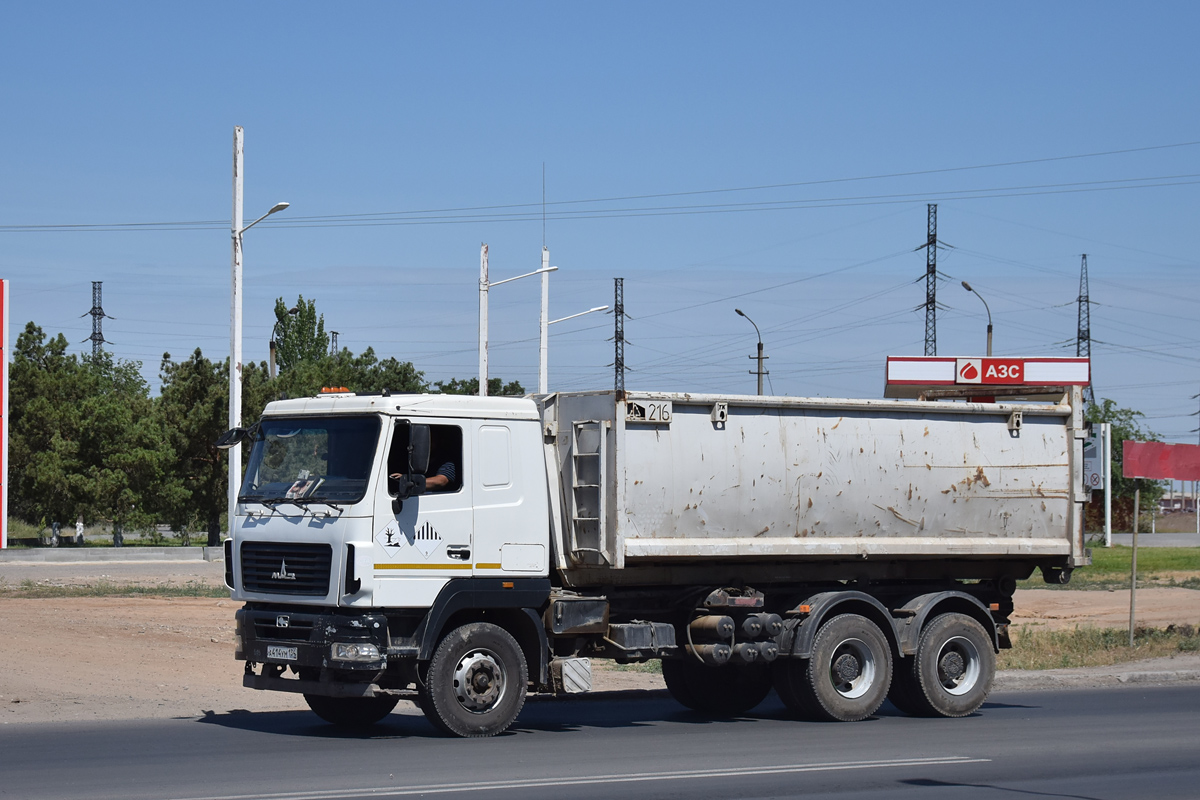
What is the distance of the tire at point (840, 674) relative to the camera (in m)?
14.0

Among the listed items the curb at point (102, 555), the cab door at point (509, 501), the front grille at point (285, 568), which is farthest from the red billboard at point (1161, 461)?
the curb at point (102, 555)

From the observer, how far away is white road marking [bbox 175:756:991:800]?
9297 mm

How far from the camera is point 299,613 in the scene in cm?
1222

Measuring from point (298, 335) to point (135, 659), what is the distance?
61875 mm

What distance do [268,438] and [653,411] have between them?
3.52m

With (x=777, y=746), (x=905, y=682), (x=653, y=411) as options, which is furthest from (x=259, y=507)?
(x=905, y=682)

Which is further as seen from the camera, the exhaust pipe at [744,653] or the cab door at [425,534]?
the exhaust pipe at [744,653]

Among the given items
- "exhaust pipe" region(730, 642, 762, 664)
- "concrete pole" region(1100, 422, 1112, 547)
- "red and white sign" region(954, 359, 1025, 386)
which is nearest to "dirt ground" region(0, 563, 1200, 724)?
"exhaust pipe" region(730, 642, 762, 664)

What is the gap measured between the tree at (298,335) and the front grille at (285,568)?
6718 cm

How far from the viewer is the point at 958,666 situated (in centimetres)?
1512

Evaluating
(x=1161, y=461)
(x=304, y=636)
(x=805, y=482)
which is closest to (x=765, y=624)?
(x=805, y=482)

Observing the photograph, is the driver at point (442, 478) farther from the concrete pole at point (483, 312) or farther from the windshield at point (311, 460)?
the concrete pole at point (483, 312)

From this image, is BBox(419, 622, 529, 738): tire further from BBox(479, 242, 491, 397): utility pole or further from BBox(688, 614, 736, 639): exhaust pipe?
BBox(479, 242, 491, 397): utility pole

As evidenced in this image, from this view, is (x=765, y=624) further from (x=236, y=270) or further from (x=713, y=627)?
(x=236, y=270)
